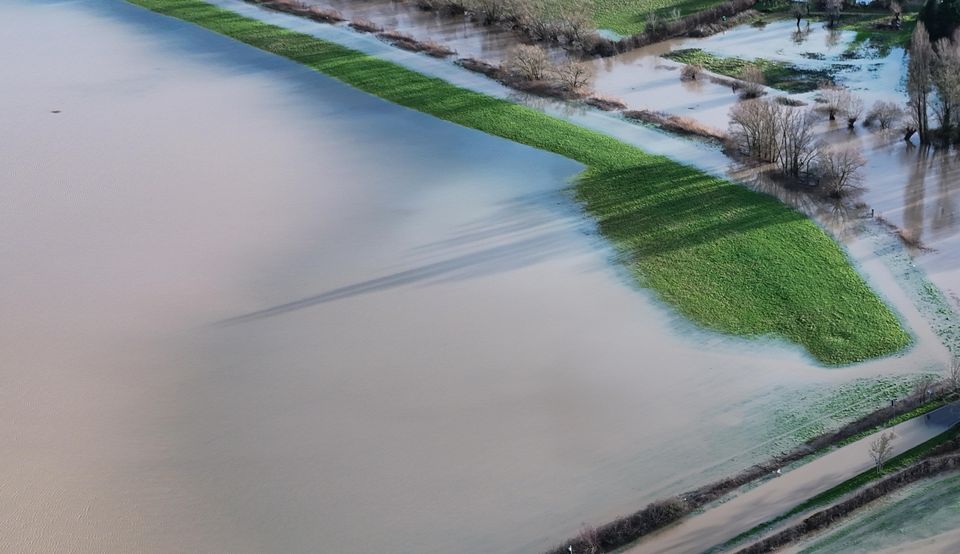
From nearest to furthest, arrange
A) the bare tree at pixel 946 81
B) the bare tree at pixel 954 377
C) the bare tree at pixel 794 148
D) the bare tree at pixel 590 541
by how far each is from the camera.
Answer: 1. the bare tree at pixel 590 541
2. the bare tree at pixel 954 377
3. the bare tree at pixel 794 148
4. the bare tree at pixel 946 81

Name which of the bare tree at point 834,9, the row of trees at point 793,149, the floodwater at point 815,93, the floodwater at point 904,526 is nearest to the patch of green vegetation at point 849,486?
the floodwater at point 904,526

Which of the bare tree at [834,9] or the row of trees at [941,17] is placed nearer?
the row of trees at [941,17]

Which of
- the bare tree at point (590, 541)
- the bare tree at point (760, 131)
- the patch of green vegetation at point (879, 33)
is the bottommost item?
the bare tree at point (590, 541)

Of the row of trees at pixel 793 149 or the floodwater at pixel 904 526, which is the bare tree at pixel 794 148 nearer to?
the row of trees at pixel 793 149

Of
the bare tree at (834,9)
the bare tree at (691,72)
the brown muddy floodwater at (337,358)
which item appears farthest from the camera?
the bare tree at (834,9)

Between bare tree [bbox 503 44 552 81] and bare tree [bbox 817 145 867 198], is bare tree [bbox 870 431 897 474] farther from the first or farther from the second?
bare tree [bbox 503 44 552 81]

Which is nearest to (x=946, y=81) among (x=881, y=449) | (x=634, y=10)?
(x=881, y=449)

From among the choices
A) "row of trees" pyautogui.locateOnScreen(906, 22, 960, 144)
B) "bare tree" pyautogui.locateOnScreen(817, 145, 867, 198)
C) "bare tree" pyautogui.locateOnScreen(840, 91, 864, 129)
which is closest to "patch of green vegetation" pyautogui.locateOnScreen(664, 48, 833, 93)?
"bare tree" pyautogui.locateOnScreen(840, 91, 864, 129)

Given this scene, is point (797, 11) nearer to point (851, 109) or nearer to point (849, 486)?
point (851, 109)
